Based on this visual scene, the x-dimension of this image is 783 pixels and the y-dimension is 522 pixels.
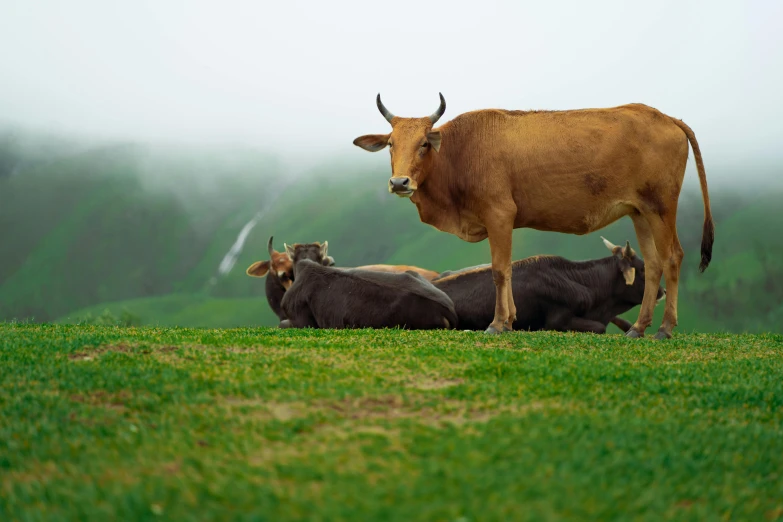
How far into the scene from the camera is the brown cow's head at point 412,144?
11.9 metres

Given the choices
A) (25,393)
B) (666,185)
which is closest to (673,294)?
(666,185)

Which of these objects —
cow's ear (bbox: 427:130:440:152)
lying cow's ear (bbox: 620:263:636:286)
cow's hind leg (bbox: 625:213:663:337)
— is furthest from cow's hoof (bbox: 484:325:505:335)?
lying cow's ear (bbox: 620:263:636:286)

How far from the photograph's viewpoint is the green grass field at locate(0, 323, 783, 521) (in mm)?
4422

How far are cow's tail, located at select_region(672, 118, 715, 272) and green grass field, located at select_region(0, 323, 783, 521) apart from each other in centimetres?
457

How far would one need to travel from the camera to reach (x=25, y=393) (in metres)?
6.67

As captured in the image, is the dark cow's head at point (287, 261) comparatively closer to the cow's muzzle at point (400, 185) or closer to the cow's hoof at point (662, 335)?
the cow's muzzle at point (400, 185)

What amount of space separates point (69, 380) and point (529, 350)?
197 inches

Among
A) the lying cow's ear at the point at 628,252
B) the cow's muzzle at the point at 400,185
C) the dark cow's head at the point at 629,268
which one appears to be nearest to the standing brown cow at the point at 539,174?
the cow's muzzle at the point at 400,185

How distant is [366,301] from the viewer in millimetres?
A: 13688

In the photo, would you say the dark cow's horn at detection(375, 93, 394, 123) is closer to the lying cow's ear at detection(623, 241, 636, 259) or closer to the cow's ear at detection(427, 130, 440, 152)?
the cow's ear at detection(427, 130, 440, 152)

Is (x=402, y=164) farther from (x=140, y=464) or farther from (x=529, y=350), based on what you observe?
(x=140, y=464)

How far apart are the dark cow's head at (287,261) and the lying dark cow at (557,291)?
3.17 meters

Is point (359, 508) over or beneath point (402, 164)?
beneath

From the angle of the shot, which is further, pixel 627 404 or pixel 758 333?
pixel 758 333
